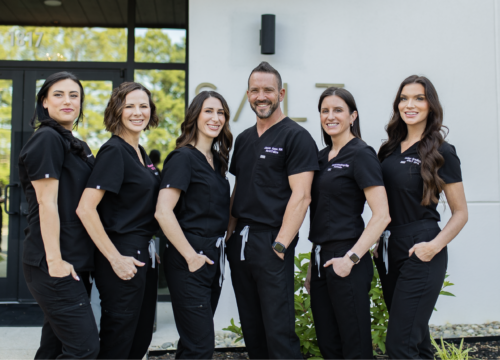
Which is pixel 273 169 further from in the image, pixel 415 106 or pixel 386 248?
pixel 415 106

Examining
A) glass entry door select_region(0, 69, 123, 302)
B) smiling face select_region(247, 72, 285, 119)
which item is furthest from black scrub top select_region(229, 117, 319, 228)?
glass entry door select_region(0, 69, 123, 302)

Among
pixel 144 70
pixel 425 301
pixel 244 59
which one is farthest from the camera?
pixel 144 70

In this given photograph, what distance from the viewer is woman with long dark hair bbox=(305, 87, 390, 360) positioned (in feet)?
8.04

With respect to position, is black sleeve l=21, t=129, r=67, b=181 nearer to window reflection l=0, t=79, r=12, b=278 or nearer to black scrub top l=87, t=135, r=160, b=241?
black scrub top l=87, t=135, r=160, b=241

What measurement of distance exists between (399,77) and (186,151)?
2720 mm

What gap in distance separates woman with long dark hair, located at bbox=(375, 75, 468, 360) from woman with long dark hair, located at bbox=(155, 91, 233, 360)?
3.26 feet

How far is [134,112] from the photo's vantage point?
259 centimetres

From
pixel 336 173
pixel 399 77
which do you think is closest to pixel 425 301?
pixel 336 173

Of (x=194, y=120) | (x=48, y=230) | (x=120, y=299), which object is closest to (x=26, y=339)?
(x=120, y=299)

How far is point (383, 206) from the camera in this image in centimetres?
243

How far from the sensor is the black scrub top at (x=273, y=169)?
260 centimetres

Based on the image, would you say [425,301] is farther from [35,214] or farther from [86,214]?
[35,214]

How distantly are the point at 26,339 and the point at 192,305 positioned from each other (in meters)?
2.14

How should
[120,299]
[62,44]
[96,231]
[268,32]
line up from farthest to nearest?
1. [62,44]
2. [268,32]
3. [120,299]
4. [96,231]
